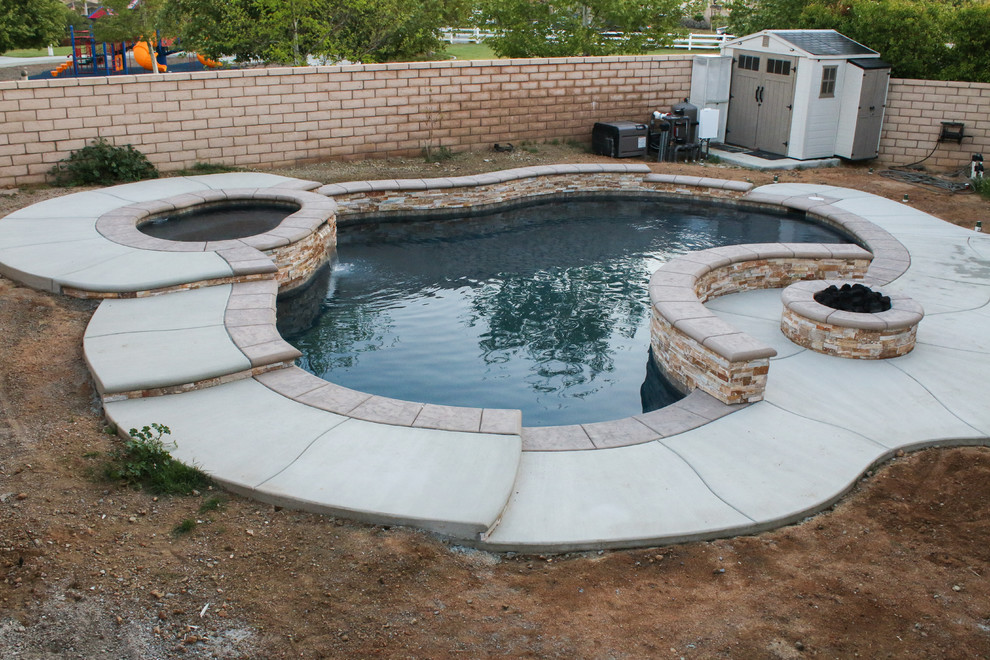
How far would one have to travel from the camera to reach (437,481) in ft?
18.7

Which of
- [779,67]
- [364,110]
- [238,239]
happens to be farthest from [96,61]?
[238,239]

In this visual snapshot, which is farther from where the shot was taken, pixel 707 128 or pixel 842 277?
pixel 707 128

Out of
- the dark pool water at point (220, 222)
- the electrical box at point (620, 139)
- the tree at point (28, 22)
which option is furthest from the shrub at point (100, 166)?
the tree at point (28, 22)

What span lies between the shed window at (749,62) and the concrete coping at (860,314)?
31.9 ft

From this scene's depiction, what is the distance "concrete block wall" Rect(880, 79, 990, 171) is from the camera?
1545 centimetres

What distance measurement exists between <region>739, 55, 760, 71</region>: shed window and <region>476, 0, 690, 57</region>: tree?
383 centimetres

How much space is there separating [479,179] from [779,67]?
6.77 metres

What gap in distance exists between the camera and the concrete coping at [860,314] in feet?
25.8

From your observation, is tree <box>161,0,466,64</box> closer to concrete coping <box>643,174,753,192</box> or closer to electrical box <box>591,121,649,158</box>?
electrical box <box>591,121,649,158</box>

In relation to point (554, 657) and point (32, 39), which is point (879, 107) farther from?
point (32, 39)

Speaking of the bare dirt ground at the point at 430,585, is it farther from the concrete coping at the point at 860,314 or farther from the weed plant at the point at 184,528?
Answer: the concrete coping at the point at 860,314

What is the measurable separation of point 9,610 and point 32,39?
2622 cm

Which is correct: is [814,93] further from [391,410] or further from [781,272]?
[391,410]

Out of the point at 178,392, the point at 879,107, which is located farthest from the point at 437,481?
the point at 879,107
